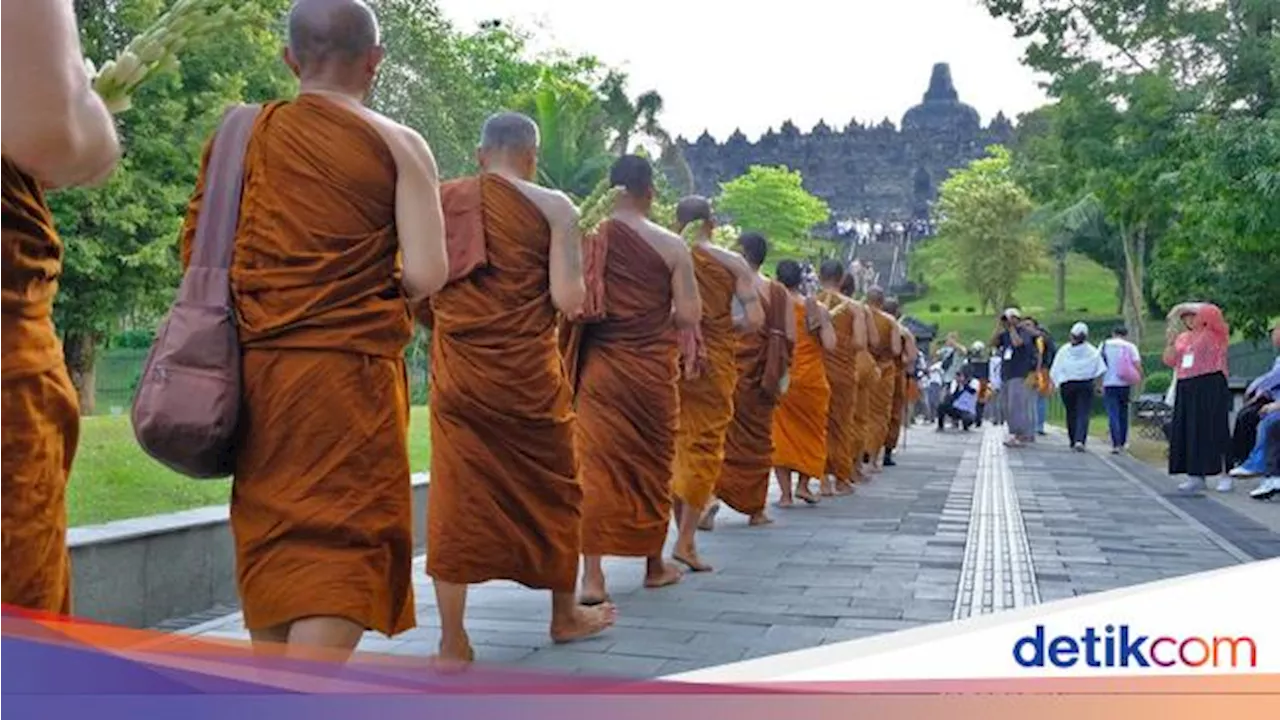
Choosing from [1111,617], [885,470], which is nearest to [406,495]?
[1111,617]

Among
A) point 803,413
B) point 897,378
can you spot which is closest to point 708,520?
point 803,413

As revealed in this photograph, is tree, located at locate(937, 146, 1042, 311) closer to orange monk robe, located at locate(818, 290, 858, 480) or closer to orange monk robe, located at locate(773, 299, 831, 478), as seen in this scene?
orange monk robe, located at locate(818, 290, 858, 480)

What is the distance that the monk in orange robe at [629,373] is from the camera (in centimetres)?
595

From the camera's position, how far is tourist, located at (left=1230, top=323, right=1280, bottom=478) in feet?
38.8

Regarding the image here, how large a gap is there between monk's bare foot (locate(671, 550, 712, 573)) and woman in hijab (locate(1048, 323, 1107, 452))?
10966 millimetres

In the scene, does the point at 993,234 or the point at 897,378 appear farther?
the point at 993,234

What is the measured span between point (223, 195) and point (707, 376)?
13.6ft

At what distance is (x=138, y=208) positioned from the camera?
20.8 m

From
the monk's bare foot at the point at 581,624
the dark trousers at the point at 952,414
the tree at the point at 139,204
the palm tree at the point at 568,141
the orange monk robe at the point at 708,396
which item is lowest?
the dark trousers at the point at 952,414

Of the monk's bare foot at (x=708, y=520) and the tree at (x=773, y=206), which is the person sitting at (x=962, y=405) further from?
the tree at (x=773, y=206)

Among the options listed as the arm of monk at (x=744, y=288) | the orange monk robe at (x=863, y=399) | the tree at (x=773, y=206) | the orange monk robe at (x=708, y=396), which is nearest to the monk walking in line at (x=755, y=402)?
the arm of monk at (x=744, y=288)

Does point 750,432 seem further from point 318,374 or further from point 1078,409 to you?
point 1078,409

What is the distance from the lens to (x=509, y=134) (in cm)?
502

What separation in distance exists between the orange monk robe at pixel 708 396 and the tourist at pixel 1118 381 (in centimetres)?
1004
